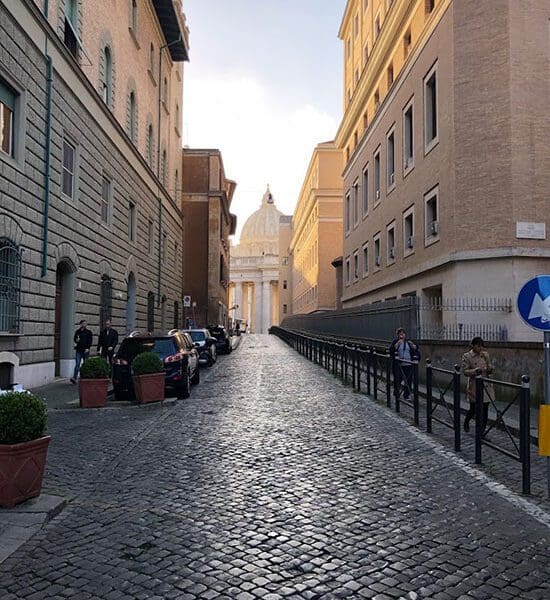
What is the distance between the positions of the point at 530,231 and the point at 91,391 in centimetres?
1406

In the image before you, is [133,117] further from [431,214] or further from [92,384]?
[92,384]

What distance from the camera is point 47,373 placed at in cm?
1572

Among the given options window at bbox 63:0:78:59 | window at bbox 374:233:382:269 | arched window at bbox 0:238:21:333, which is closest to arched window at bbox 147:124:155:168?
window at bbox 63:0:78:59

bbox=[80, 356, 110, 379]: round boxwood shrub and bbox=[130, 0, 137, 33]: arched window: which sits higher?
bbox=[130, 0, 137, 33]: arched window

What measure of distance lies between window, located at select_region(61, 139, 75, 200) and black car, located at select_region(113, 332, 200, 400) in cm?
563

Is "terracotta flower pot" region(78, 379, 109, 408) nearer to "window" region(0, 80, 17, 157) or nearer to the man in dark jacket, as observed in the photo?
the man in dark jacket

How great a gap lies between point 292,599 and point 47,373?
1332 centimetres

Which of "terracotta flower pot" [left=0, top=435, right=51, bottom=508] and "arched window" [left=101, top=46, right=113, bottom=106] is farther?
"arched window" [left=101, top=46, right=113, bottom=106]

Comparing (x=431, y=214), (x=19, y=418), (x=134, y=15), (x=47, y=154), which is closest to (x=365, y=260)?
(x=431, y=214)

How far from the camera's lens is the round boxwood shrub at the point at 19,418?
18.3 ft

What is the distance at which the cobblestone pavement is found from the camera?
3965mm

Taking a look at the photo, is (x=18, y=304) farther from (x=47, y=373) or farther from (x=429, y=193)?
(x=429, y=193)

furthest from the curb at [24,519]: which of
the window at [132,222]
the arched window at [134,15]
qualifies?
the arched window at [134,15]

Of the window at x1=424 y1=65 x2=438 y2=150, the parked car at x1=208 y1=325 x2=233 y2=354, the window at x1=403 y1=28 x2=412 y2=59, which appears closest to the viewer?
the window at x1=424 y1=65 x2=438 y2=150
